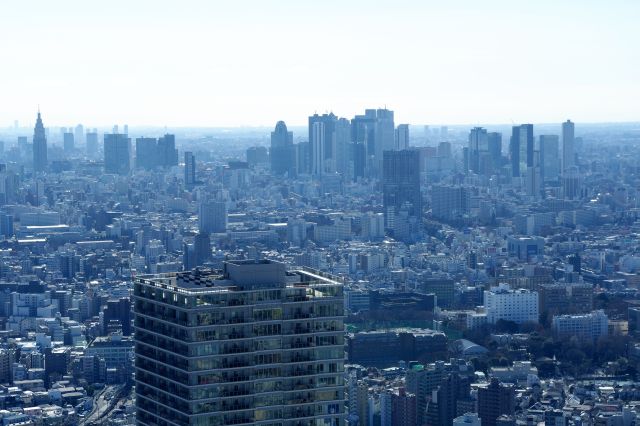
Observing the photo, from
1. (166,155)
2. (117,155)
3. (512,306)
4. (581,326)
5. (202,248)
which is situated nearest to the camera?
(581,326)

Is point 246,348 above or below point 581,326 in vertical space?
above

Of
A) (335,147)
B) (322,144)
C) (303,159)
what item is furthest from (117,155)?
(335,147)

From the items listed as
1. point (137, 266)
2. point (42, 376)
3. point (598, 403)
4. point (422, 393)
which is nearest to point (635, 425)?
point (598, 403)

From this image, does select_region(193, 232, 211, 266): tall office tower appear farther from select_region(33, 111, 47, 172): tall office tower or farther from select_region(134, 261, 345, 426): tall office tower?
select_region(33, 111, 47, 172): tall office tower

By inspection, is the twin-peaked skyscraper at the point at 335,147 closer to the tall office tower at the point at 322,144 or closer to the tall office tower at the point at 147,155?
the tall office tower at the point at 322,144

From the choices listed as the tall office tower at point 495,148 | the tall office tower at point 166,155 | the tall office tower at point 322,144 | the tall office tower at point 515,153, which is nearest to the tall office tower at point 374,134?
the tall office tower at point 322,144

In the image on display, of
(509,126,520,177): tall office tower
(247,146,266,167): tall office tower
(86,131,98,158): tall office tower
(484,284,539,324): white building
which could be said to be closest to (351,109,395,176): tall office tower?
(509,126,520,177): tall office tower

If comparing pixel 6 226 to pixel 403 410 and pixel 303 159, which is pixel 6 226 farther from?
pixel 403 410
